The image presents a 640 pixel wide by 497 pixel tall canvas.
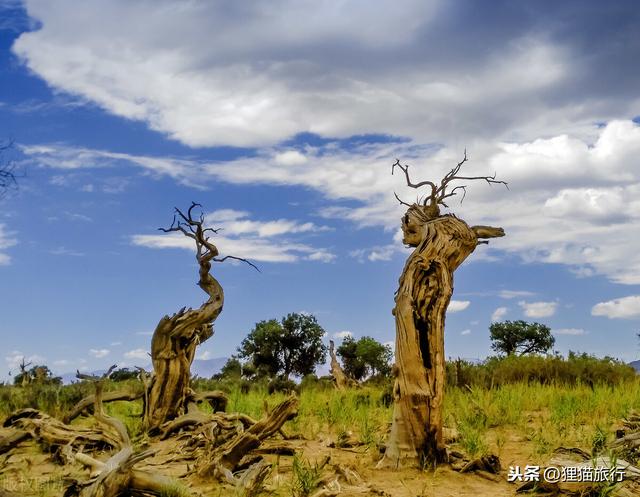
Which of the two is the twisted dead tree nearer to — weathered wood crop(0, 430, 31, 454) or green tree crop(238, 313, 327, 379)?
weathered wood crop(0, 430, 31, 454)

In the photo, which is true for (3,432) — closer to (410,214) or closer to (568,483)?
(410,214)

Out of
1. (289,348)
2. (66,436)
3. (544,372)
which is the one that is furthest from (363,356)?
(66,436)

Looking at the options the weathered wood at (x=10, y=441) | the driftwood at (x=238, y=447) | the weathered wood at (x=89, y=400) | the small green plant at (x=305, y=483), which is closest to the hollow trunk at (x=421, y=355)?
the driftwood at (x=238, y=447)

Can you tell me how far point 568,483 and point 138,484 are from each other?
4.67 m

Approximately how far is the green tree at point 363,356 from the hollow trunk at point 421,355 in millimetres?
27811

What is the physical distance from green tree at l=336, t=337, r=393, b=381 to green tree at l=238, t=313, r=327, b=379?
4.41 ft

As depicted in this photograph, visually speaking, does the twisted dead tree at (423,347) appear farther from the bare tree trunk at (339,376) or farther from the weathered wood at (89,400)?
the bare tree trunk at (339,376)

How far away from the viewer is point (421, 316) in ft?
29.8

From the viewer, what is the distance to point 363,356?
3756 centimetres

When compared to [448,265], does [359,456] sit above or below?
below

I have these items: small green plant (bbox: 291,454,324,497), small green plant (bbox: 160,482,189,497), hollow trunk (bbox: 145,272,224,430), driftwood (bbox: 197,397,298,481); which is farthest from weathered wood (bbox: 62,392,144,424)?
small green plant (bbox: 291,454,324,497)

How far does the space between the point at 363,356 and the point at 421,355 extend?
2897cm

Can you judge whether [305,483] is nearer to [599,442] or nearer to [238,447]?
[238,447]

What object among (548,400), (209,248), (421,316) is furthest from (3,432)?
(548,400)
